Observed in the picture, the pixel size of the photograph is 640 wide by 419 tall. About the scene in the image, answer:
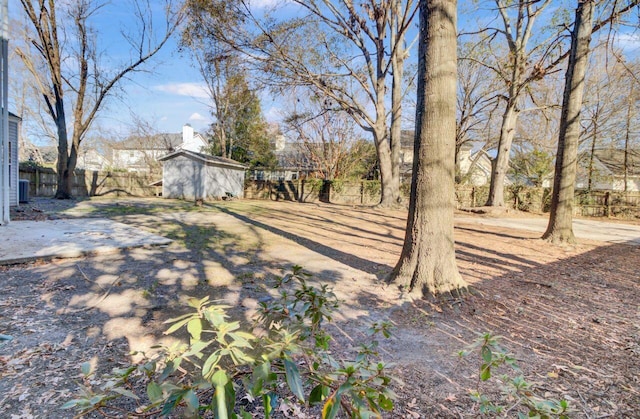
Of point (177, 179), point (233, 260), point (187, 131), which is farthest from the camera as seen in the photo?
point (187, 131)

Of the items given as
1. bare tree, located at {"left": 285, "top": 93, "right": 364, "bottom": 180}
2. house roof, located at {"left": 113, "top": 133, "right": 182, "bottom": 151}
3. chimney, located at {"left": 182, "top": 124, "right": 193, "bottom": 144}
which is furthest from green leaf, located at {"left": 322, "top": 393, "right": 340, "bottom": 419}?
chimney, located at {"left": 182, "top": 124, "right": 193, "bottom": 144}

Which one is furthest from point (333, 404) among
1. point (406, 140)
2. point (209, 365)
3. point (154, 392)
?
point (406, 140)

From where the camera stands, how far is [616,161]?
2480 cm

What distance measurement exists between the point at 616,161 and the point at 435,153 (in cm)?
2976

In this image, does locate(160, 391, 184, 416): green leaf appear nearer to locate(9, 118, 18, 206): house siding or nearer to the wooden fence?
locate(9, 118, 18, 206): house siding

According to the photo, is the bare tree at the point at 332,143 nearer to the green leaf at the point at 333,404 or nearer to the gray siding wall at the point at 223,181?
the gray siding wall at the point at 223,181

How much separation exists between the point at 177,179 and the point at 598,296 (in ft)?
58.1

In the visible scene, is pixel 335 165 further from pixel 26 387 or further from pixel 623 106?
pixel 26 387

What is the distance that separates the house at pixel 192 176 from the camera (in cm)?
1727

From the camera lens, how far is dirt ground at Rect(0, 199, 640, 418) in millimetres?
1976

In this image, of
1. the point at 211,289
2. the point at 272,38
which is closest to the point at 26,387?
the point at 211,289

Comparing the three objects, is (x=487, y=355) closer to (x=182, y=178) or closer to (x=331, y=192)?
(x=182, y=178)

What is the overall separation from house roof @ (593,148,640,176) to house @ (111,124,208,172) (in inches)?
1173

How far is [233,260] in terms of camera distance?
5070mm
